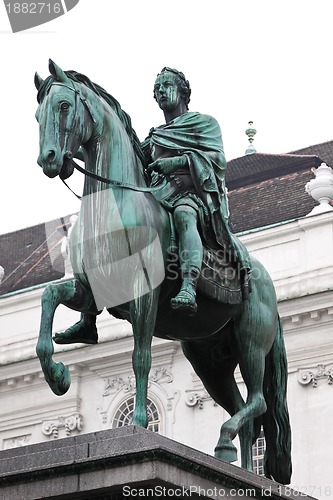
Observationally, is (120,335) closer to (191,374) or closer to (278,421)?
(191,374)

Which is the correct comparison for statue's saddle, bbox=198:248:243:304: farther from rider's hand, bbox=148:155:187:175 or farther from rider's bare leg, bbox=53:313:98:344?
rider's bare leg, bbox=53:313:98:344

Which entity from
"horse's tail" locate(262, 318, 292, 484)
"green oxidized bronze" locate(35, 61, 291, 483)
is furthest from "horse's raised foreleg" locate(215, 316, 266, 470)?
"horse's tail" locate(262, 318, 292, 484)

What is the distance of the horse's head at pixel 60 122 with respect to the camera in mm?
8633

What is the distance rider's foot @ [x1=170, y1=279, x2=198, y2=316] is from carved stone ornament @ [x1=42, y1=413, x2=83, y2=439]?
779 inches

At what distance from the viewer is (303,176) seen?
101 feet

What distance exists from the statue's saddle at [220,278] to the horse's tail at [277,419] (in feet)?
2.33

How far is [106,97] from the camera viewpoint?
30.3ft

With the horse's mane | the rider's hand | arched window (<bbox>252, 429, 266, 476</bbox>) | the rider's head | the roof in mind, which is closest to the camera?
the horse's mane

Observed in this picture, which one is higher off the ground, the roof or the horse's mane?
the roof

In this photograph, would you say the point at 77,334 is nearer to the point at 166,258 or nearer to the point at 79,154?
the point at 166,258

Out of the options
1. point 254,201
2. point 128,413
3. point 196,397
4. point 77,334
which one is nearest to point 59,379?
point 77,334

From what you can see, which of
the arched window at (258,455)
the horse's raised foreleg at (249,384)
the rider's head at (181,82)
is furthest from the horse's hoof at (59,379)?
the arched window at (258,455)

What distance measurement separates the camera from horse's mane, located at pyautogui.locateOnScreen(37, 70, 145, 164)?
8922mm

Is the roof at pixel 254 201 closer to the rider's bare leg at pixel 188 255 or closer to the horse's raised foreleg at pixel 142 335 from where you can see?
the rider's bare leg at pixel 188 255
